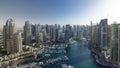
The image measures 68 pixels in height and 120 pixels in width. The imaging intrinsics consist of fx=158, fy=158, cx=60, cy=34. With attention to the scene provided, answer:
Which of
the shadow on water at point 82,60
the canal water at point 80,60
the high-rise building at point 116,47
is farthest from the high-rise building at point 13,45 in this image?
the high-rise building at point 116,47

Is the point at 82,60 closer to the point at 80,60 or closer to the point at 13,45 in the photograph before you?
the point at 80,60

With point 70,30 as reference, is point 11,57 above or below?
below

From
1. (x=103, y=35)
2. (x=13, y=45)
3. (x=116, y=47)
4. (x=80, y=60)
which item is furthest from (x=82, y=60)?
(x=13, y=45)

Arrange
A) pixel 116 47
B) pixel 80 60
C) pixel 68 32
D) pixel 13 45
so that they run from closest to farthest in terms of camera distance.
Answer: pixel 116 47 < pixel 80 60 < pixel 13 45 < pixel 68 32

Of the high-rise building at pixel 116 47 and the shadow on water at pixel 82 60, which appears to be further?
the shadow on water at pixel 82 60

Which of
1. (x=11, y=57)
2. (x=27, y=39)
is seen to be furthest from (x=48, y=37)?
(x=11, y=57)

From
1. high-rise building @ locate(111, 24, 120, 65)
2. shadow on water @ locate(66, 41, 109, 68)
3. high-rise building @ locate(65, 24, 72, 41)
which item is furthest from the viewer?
high-rise building @ locate(65, 24, 72, 41)

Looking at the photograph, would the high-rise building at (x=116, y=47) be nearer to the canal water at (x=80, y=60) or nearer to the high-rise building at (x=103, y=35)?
the canal water at (x=80, y=60)

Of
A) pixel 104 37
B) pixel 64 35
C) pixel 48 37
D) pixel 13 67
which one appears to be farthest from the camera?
pixel 64 35

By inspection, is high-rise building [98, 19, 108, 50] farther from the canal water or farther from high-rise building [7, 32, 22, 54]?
high-rise building [7, 32, 22, 54]

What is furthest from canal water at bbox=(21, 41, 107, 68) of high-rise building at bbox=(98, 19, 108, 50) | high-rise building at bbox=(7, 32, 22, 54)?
high-rise building at bbox=(7, 32, 22, 54)

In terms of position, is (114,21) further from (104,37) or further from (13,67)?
(13,67)
